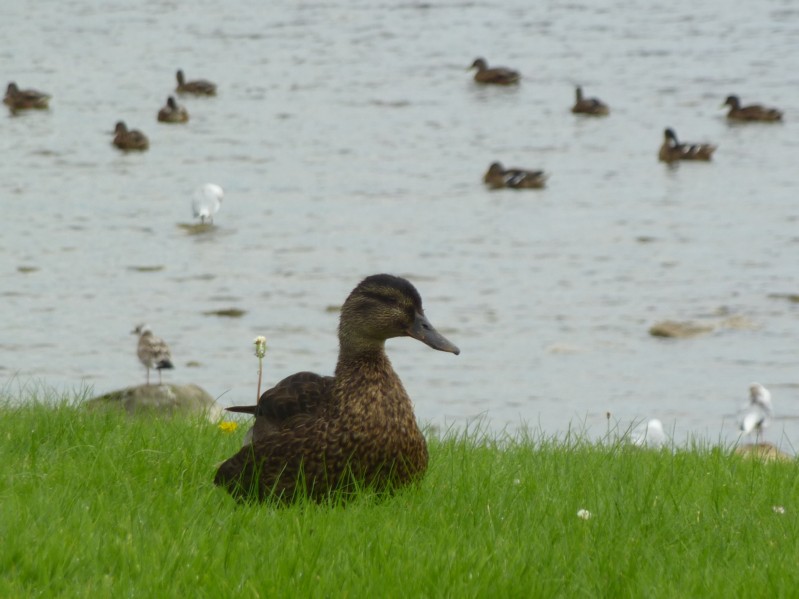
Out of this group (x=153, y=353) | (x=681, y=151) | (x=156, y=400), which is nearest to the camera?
(x=156, y=400)

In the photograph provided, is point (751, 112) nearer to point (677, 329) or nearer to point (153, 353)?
point (677, 329)

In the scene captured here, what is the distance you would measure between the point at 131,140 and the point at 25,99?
638 centimetres

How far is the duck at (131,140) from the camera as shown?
95.9 feet

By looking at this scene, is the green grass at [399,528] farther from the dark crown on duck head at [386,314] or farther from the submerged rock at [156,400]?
the submerged rock at [156,400]

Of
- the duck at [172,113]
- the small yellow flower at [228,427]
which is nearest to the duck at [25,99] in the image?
the duck at [172,113]

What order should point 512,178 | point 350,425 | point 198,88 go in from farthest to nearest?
point 198,88 → point 512,178 → point 350,425

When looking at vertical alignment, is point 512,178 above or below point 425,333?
below

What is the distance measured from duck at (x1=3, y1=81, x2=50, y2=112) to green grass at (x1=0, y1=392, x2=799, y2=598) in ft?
93.9

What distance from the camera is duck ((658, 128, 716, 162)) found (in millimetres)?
28000

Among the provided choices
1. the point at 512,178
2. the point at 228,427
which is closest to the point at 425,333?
the point at 228,427

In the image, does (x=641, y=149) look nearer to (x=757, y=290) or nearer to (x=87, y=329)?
(x=757, y=290)

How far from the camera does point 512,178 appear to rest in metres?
25.3

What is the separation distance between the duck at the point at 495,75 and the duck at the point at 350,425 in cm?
3258

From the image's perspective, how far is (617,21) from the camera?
52031 millimetres
